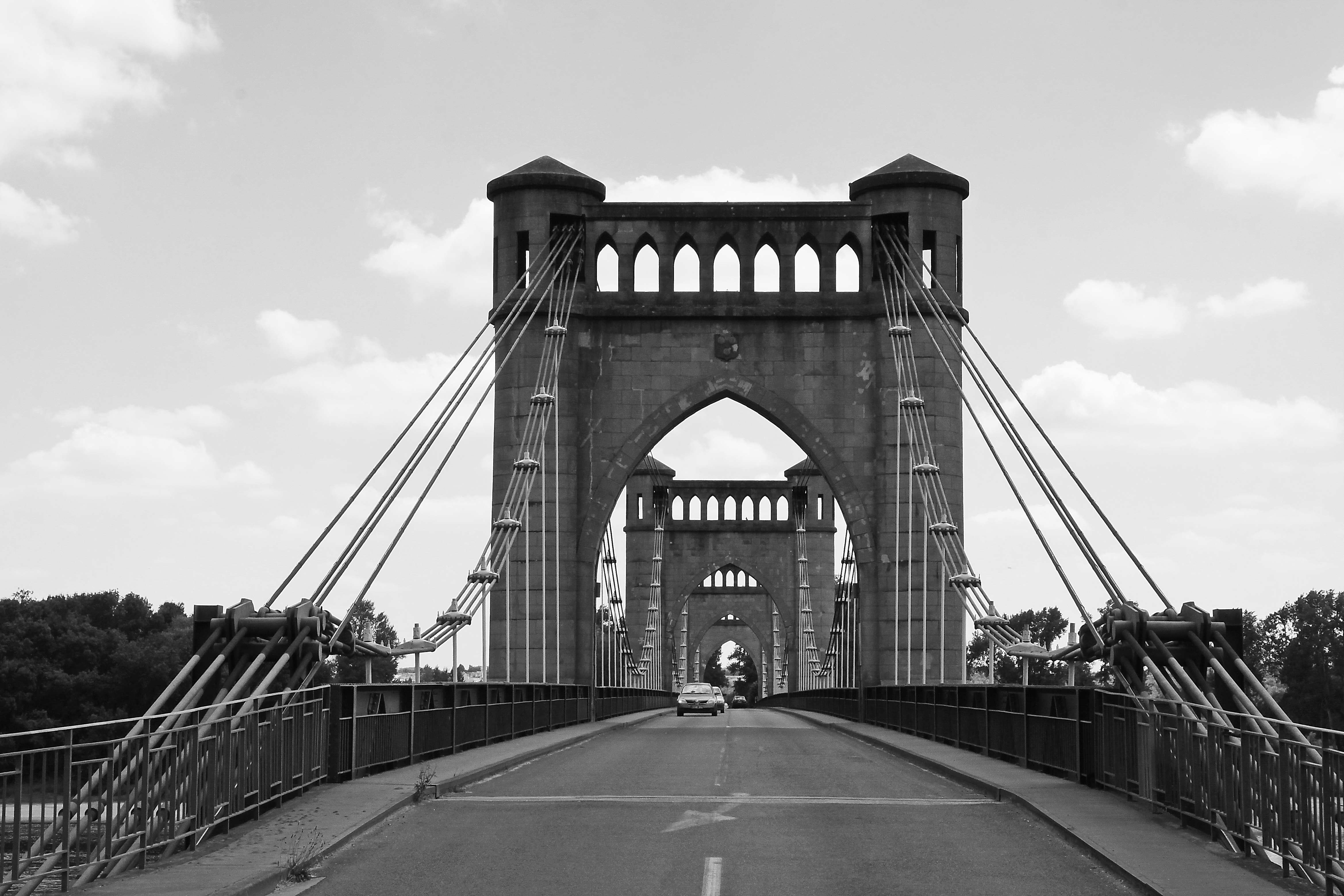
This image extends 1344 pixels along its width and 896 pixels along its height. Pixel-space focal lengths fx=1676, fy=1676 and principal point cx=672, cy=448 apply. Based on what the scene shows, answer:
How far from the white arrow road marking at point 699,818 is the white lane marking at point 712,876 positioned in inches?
61.1

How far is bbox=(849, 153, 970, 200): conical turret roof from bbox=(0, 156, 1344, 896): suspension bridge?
0.07 meters

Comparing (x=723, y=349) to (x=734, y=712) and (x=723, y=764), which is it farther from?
(x=734, y=712)

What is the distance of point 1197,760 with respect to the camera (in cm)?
1184

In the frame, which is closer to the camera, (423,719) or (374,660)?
(423,719)

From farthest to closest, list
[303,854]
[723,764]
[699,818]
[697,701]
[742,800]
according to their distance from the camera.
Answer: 1. [697,701]
2. [723,764]
3. [742,800]
4. [699,818]
5. [303,854]

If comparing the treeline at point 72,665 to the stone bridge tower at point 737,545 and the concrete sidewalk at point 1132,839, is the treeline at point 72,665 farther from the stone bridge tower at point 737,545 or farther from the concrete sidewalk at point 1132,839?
the concrete sidewalk at point 1132,839

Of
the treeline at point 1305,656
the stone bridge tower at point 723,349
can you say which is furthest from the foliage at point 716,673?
the stone bridge tower at point 723,349

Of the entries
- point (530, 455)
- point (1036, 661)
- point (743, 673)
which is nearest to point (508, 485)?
point (530, 455)

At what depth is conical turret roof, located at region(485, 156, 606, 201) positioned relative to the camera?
38.9 metres

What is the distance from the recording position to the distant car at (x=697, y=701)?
53656 mm

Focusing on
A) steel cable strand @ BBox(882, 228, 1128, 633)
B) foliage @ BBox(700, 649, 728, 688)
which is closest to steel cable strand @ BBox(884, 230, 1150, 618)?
steel cable strand @ BBox(882, 228, 1128, 633)

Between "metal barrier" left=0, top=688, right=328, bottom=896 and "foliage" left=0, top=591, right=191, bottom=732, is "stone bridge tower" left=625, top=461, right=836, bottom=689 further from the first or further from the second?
"metal barrier" left=0, top=688, right=328, bottom=896

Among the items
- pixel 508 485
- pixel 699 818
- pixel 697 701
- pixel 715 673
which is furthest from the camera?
pixel 715 673

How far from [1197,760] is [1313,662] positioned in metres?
69.9
